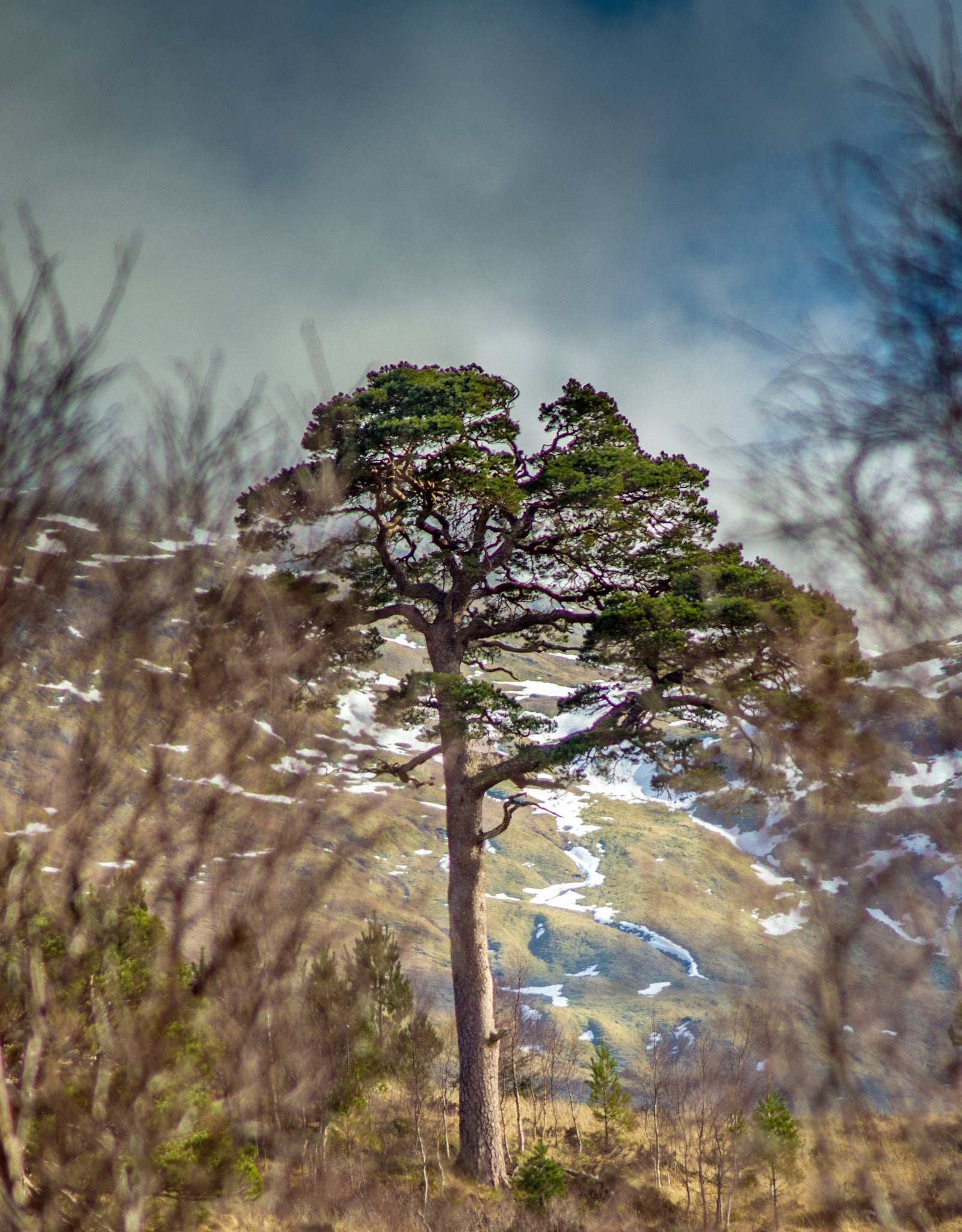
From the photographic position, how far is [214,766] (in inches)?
90.5

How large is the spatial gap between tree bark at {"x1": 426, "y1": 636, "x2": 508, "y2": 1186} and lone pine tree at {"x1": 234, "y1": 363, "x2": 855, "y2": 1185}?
3cm

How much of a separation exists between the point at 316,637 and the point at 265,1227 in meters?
3.47

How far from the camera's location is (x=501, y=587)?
12.3 metres

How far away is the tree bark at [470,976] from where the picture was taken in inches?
429

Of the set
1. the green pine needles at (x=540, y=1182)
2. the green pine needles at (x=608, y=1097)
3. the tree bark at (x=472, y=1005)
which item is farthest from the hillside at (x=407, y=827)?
the green pine needles at (x=608, y=1097)

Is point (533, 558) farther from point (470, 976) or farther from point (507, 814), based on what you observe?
point (470, 976)

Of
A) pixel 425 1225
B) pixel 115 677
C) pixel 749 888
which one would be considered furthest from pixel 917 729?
pixel 425 1225

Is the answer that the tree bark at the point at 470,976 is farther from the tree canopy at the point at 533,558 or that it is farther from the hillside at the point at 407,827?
the hillside at the point at 407,827

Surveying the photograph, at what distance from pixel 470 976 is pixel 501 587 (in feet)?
20.3

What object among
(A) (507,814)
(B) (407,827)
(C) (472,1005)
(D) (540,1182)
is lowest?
(D) (540,1182)

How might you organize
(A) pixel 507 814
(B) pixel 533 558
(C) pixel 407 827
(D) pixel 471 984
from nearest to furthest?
(C) pixel 407 827, (D) pixel 471 984, (A) pixel 507 814, (B) pixel 533 558

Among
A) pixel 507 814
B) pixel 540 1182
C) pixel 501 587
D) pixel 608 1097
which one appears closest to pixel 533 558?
pixel 501 587

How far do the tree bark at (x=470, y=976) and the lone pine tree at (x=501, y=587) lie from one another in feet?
0.10

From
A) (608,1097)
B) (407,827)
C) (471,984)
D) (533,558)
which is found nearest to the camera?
(407,827)
